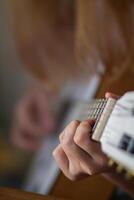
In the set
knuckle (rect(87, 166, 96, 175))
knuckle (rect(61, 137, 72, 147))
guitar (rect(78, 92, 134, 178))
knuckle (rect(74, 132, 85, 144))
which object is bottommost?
knuckle (rect(87, 166, 96, 175))

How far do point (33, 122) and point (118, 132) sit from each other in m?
0.81

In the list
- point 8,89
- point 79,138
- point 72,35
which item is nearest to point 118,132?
point 79,138

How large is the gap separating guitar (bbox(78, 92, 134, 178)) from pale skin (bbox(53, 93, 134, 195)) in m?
0.02

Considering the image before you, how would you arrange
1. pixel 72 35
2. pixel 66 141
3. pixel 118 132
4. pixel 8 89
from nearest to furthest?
pixel 118 132 → pixel 66 141 → pixel 72 35 → pixel 8 89

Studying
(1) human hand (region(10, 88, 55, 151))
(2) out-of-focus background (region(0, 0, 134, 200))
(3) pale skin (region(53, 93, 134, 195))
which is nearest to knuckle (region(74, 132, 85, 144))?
(3) pale skin (region(53, 93, 134, 195))

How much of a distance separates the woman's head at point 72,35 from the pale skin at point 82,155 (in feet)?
1.47

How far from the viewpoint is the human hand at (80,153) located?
0.36 metres

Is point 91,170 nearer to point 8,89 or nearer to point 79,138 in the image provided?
point 79,138

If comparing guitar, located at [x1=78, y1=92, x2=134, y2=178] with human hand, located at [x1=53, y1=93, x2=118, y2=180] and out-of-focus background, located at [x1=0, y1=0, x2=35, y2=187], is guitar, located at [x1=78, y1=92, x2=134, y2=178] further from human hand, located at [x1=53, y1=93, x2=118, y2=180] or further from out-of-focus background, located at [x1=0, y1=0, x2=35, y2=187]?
out-of-focus background, located at [x1=0, y1=0, x2=35, y2=187]

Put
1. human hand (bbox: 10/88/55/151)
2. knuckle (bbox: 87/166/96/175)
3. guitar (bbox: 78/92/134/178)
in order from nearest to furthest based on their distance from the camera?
guitar (bbox: 78/92/134/178), knuckle (bbox: 87/166/96/175), human hand (bbox: 10/88/55/151)

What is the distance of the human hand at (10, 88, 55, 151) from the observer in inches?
43.0

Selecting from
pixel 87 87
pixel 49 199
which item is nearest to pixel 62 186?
pixel 49 199

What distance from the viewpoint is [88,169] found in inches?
15.9

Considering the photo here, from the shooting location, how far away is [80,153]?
1.30 feet
